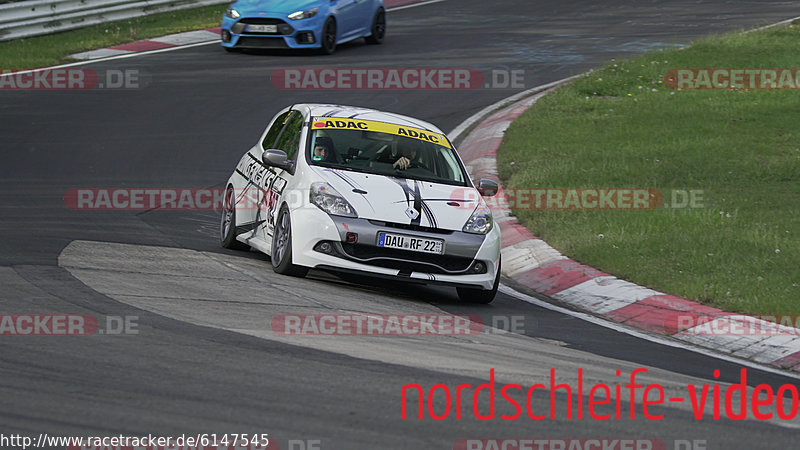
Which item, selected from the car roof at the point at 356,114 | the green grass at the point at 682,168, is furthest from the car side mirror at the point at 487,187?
the green grass at the point at 682,168

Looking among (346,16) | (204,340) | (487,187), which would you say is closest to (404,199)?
(487,187)

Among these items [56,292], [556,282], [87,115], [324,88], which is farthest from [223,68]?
[56,292]

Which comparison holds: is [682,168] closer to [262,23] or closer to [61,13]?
A: [262,23]

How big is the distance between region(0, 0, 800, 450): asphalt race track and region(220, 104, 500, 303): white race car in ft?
0.81

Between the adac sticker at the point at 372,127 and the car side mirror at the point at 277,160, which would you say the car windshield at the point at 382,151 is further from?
the car side mirror at the point at 277,160

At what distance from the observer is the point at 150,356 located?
642 cm

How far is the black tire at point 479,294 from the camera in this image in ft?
31.3

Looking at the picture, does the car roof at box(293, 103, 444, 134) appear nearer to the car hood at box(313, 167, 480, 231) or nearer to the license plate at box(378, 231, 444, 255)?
the car hood at box(313, 167, 480, 231)

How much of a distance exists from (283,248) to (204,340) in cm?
272

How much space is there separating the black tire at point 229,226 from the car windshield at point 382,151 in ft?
3.66

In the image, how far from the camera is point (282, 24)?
21.5m

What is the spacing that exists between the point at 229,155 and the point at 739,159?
641 centimetres


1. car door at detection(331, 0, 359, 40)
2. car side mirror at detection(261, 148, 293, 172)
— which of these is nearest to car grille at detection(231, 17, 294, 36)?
car door at detection(331, 0, 359, 40)

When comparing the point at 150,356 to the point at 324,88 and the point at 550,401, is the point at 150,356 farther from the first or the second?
the point at 324,88
